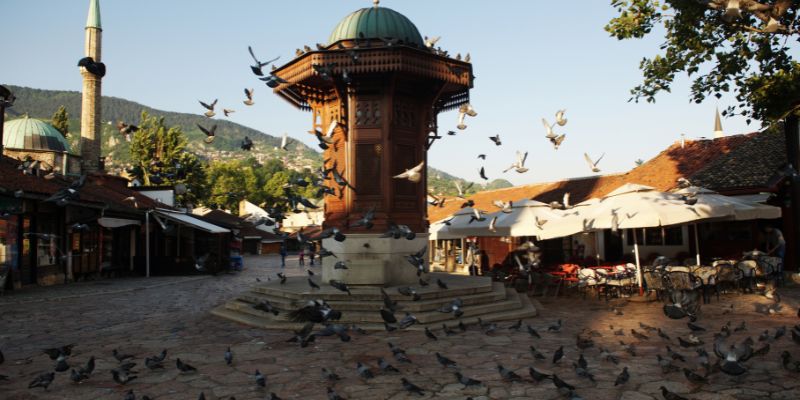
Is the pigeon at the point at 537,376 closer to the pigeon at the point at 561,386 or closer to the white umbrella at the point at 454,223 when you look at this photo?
the pigeon at the point at 561,386

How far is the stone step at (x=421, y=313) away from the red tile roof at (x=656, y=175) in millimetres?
10973

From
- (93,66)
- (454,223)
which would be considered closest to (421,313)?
(93,66)

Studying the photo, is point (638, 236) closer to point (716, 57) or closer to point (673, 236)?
point (673, 236)

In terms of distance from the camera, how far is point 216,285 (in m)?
18.0

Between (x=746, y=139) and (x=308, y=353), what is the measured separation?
20.9 meters

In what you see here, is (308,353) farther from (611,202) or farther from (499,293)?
(611,202)

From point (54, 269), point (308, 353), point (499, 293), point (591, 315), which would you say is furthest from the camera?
point (54, 269)

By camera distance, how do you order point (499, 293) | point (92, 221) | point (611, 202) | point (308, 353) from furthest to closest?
point (92, 221) → point (611, 202) → point (499, 293) → point (308, 353)

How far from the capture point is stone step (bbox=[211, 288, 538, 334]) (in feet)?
29.3

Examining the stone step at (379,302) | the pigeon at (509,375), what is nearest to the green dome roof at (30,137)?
the stone step at (379,302)

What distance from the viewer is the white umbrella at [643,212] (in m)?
10.8

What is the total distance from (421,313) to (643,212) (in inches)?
220

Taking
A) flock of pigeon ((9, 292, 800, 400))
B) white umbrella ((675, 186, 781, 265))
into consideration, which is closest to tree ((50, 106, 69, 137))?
flock of pigeon ((9, 292, 800, 400))


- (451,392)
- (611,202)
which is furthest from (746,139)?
(451,392)
